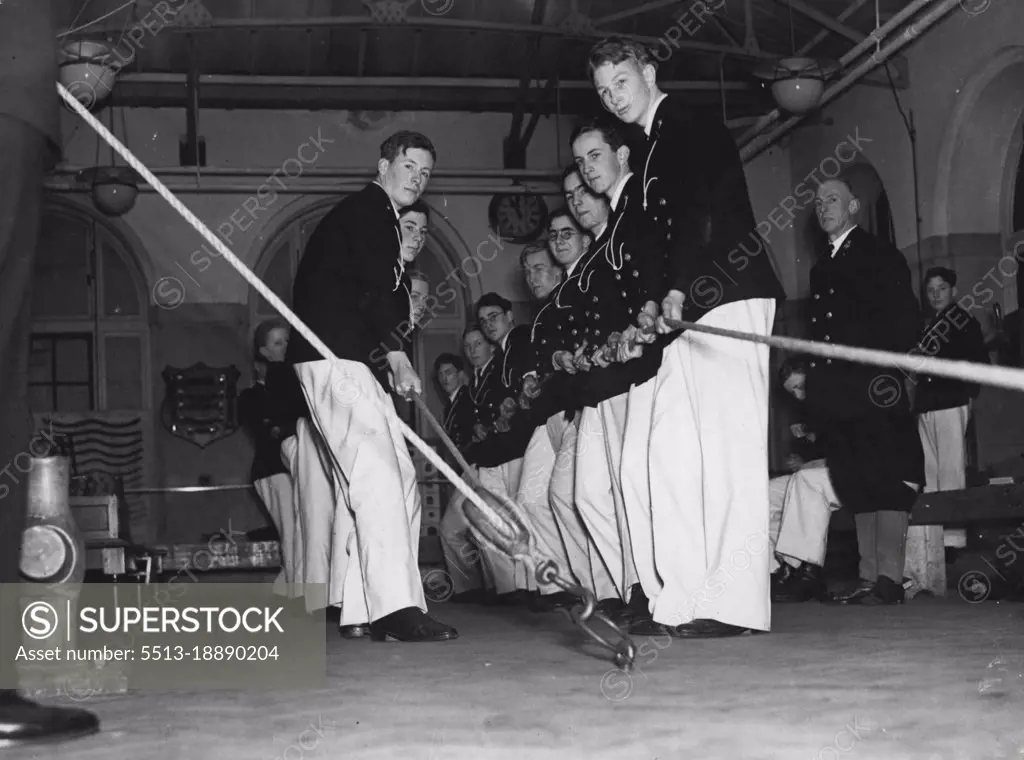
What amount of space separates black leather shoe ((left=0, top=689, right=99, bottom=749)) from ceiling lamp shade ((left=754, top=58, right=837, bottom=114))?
24.3 ft

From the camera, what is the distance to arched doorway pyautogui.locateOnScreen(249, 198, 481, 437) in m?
12.8

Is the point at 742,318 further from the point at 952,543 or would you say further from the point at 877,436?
the point at 952,543

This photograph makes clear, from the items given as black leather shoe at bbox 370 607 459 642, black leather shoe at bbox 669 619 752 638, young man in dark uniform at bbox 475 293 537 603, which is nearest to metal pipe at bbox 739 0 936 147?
young man in dark uniform at bbox 475 293 537 603

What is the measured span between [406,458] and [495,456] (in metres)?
2.59

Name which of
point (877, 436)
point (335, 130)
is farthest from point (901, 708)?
point (335, 130)

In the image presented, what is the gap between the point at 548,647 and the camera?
3957 millimetres

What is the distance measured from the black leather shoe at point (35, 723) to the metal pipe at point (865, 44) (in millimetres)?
7769

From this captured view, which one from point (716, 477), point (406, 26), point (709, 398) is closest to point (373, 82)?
point (406, 26)

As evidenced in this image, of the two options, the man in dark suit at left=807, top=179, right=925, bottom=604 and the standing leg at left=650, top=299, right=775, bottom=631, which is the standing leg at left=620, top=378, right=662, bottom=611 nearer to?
the standing leg at left=650, top=299, right=775, bottom=631

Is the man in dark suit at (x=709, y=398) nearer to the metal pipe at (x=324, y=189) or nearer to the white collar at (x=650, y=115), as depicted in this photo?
the white collar at (x=650, y=115)

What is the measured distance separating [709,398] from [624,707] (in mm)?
1853

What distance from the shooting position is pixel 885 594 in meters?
5.73

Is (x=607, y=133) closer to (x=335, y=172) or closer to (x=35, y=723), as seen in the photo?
(x=35, y=723)

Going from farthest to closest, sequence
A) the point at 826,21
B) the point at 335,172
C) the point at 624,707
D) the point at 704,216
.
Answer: the point at 335,172, the point at 826,21, the point at 704,216, the point at 624,707
